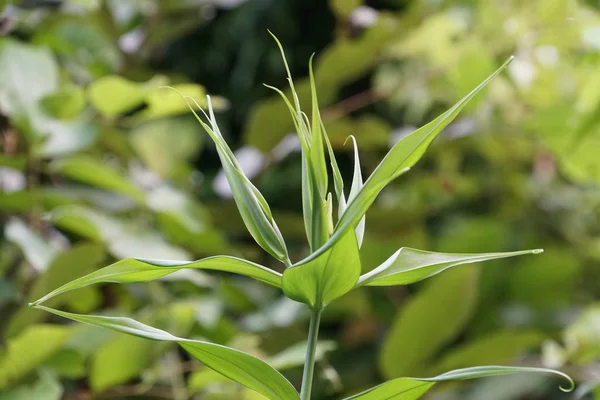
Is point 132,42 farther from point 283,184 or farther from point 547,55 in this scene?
point 547,55

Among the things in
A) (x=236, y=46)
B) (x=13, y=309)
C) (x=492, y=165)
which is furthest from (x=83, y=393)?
(x=492, y=165)

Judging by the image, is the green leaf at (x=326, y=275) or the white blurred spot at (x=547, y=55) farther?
the white blurred spot at (x=547, y=55)

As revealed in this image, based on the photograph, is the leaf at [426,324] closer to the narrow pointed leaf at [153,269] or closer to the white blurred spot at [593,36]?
the white blurred spot at [593,36]

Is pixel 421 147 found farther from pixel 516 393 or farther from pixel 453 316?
pixel 516 393

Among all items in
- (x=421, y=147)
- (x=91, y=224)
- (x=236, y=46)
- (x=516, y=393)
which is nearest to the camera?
(x=421, y=147)

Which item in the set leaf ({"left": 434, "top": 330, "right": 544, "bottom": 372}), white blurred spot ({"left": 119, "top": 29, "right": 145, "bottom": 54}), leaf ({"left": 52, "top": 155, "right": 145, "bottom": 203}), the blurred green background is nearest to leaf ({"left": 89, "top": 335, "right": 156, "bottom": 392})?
the blurred green background

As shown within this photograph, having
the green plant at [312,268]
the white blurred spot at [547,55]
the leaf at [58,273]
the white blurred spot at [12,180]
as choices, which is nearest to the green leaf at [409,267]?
the green plant at [312,268]

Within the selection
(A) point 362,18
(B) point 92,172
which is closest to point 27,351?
(B) point 92,172

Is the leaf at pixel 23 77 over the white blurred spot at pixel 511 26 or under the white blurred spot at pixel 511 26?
over
